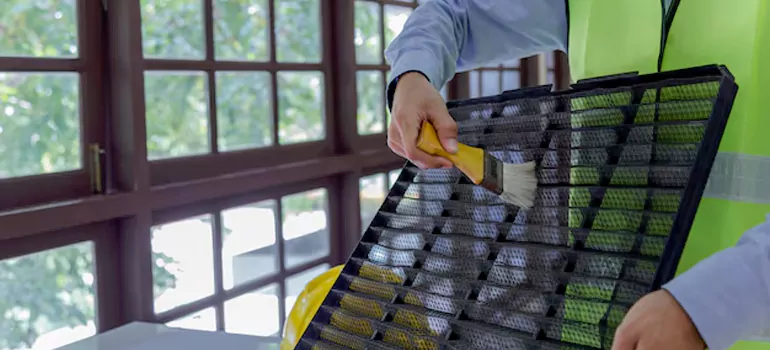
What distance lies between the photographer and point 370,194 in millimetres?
3082

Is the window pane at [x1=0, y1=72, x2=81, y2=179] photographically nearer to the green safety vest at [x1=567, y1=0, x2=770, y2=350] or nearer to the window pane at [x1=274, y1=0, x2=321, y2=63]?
the window pane at [x1=274, y1=0, x2=321, y2=63]

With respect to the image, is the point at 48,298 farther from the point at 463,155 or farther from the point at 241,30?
the point at 463,155

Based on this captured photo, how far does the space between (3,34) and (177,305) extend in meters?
0.89

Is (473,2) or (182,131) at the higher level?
(473,2)

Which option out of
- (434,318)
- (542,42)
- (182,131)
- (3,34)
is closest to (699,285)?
(434,318)

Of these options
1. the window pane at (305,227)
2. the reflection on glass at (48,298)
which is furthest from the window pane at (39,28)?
the window pane at (305,227)

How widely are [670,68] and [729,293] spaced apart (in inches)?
15.4

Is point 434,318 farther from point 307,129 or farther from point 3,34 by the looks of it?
point 307,129

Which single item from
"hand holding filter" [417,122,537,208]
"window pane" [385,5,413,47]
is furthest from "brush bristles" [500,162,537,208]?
"window pane" [385,5,413,47]

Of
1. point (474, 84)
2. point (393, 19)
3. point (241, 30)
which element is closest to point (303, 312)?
point (241, 30)

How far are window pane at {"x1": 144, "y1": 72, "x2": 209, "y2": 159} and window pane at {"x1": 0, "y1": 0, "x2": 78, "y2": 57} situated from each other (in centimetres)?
26

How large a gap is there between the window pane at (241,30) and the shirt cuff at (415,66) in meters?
1.44

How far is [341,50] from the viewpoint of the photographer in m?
2.76

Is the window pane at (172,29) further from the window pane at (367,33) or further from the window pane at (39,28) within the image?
the window pane at (367,33)
